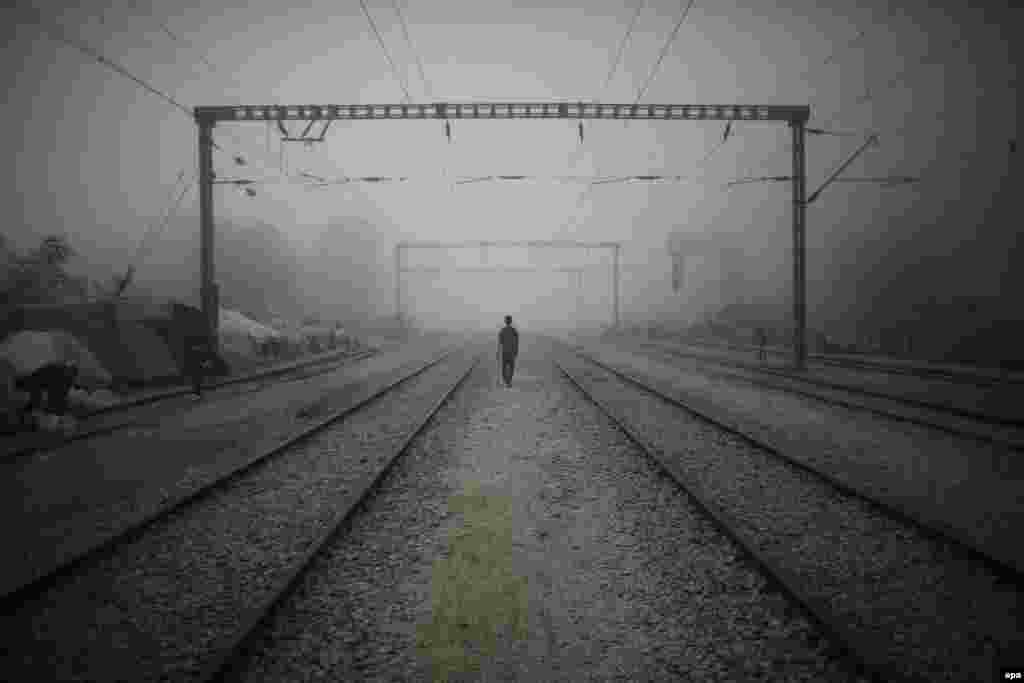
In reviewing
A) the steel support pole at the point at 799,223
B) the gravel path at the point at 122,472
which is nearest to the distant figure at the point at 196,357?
the gravel path at the point at 122,472

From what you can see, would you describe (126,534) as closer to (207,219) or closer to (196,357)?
(196,357)

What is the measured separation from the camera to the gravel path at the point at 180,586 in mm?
2652

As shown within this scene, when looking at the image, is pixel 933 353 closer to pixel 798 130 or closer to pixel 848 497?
pixel 798 130

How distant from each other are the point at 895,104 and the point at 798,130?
1317 inches

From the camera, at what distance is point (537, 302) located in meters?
141

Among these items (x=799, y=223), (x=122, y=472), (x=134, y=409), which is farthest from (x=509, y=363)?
(x=799, y=223)

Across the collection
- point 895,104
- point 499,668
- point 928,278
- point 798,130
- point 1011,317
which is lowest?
point 499,668

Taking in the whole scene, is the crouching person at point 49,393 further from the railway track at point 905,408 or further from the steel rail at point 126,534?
the railway track at point 905,408

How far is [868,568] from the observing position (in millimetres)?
3600

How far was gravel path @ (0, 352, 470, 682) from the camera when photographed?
265 cm

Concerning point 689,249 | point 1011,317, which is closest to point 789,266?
point 689,249

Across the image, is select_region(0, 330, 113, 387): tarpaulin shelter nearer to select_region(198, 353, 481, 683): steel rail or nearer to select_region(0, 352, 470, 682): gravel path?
select_region(0, 352, 470, 682): gravel path

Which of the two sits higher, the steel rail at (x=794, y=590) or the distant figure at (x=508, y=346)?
the distant figure at (x=508, y=346)

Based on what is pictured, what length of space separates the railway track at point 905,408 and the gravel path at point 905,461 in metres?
0.29
